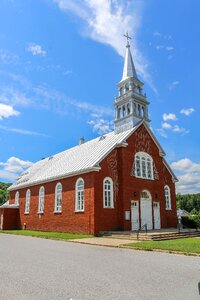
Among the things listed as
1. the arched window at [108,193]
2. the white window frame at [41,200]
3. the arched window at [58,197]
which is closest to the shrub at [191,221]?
the arched window at [108,193]

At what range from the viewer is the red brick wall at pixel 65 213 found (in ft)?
72.1

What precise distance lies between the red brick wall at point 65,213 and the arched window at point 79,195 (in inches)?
16.8

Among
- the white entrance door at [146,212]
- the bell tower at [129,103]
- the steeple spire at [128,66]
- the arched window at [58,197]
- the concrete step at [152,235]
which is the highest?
the steeple spire at [128,66]

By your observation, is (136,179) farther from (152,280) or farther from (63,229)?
(152,280)

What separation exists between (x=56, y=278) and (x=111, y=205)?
15.2 meters

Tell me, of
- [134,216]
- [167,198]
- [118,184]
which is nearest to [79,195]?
[118,184]

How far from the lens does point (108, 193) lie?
74.9 feet

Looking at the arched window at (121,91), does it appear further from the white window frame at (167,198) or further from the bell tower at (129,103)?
the white window frame at (167,198)

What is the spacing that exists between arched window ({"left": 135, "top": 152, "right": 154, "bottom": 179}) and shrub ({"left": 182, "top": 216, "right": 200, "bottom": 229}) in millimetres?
6218

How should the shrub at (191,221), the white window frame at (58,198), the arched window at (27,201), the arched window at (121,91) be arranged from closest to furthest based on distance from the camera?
the white window frame at (58,198), the shrub at (191,221), the arched window at (121,91), the arched window at (27,201)

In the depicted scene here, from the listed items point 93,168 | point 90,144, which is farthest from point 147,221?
point 90,144

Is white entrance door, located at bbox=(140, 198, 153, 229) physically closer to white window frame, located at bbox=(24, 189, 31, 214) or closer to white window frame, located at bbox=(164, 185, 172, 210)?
white window frame, located at bbox=(164, 185, 172, 210)

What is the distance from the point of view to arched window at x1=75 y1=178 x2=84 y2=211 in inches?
913

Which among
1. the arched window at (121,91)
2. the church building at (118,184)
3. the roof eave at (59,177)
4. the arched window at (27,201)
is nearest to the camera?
the roof eave at (59,177)
